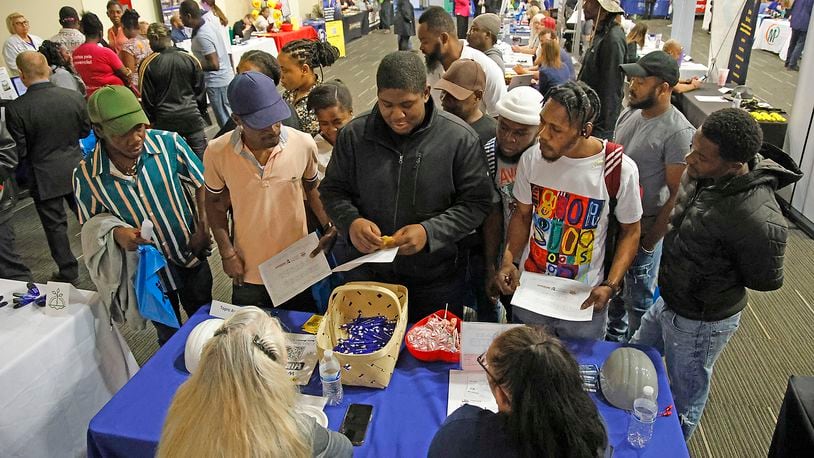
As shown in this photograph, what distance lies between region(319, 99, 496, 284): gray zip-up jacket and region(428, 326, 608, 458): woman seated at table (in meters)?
0.77

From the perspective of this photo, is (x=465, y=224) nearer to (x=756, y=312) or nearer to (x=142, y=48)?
(x=756, y=312)

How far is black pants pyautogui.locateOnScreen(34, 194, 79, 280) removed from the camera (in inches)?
151

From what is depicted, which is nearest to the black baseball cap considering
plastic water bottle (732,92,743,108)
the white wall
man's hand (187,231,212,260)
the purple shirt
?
man's hand (187,231,212,260)

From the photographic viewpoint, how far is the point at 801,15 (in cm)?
873

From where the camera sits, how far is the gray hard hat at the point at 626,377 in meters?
1.66

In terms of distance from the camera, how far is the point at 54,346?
2133 millimetres

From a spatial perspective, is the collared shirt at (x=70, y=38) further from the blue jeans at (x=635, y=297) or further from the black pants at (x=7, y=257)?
the blue jeans at (x=635, y=297)

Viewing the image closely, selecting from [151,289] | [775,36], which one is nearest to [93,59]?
[151,289]

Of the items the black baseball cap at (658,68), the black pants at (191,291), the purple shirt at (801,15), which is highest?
the black baseball cap at (658,68)

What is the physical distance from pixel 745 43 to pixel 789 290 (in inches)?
132

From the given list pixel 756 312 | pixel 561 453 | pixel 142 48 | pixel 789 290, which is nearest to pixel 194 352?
pixel 561 453

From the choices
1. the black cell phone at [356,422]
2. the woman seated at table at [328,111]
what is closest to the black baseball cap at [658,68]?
the woman seated at table at [328,111]

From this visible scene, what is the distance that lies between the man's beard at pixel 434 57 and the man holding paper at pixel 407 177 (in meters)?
2.10

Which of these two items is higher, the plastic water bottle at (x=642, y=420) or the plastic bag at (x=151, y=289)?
the plastic bag at (x=151, y=289)
